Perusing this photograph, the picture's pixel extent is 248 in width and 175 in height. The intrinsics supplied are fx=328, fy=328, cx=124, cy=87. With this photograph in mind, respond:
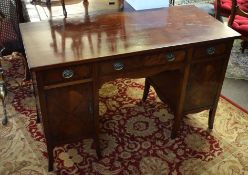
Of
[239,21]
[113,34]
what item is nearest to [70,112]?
[113,34]

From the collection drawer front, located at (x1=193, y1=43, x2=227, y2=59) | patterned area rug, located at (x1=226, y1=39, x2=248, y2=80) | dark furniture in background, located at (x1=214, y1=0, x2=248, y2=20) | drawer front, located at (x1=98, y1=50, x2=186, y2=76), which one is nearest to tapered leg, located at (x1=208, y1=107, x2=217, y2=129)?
drawer front, located at (x1=193, y1=43, x2=227, y2=59)

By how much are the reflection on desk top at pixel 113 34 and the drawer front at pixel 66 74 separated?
Result: 5cm

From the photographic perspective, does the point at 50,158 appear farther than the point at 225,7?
No

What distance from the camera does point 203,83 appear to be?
2.03 m

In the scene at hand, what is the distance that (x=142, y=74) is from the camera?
1.80 m

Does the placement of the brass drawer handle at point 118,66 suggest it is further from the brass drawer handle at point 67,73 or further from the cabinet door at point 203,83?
the cabinet door at point 203,83

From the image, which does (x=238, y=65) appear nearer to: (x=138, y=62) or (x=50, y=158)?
(x=138, y=62)

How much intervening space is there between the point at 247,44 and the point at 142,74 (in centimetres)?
184

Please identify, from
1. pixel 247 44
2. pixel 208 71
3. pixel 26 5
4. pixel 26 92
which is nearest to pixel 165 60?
pixel 208 71

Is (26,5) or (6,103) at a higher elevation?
(26,5)

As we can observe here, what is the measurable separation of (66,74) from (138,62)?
387 millimetres

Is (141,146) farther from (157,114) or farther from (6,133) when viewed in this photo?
(6,133)

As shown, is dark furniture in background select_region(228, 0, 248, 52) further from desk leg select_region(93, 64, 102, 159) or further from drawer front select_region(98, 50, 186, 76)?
desk leg select_region(93, 64, 102, 159)

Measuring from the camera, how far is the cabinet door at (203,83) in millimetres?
1947
